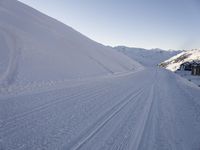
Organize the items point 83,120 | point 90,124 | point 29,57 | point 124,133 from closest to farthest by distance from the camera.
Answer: point 124,133 < point 90,124 < point 83,120 < point 29,57

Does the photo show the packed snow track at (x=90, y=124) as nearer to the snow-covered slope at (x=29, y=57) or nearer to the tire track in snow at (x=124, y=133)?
the tire track in snow at (x=124, y=133)

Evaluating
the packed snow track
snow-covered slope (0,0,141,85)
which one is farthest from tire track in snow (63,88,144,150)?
snow-covered slope (0,0,141,85)

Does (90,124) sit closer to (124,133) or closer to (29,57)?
(124,133)

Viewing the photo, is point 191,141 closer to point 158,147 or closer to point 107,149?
→ point 158,147

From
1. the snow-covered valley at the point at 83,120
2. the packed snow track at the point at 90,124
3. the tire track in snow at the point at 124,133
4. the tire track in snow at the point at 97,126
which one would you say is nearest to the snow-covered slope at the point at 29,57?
the snow-covered valley at the point at 83,120

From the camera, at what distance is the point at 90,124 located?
8750 mm

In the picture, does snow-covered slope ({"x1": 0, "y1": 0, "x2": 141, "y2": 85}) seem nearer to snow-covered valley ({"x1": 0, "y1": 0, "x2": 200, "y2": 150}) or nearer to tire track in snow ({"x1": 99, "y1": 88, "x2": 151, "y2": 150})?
snow-covered valley ({"x1": 0, "y1": 0, "x2": 200, "y2": 150})

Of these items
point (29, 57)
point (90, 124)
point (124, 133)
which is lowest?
point (124, 133)

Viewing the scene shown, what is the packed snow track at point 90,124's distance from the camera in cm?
698

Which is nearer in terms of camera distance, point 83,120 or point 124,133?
point 124,133

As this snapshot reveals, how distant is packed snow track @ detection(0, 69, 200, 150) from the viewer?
6.98 meters

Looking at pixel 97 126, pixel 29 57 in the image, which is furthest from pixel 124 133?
pixel 29 57

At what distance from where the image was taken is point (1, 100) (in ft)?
33.2

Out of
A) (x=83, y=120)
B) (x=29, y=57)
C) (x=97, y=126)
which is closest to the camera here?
(x=97, y=126)
